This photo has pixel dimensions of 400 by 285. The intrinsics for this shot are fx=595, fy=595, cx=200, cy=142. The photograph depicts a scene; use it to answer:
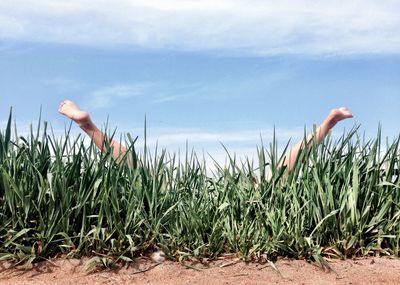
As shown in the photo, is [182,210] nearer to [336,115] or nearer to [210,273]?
[210,273]

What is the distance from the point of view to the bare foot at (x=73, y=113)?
425 centimetres

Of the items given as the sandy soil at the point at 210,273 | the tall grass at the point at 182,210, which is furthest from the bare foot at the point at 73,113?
the sandy soil at the point at 210,273

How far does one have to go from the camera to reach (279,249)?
2680 mm

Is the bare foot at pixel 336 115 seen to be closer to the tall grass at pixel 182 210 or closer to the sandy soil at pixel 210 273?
the tall grass at pixel 182 210

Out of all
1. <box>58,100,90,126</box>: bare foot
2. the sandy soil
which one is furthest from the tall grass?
<box>58,100,90,126</box>: bare foot

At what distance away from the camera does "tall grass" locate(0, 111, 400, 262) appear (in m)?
2.67

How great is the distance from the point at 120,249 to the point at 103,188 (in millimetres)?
296

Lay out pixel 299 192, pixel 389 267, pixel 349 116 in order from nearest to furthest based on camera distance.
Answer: pixel 389 267 < pixel 299 192 < pixel 349 116

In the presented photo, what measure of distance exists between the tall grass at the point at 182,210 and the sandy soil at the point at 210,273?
6 cm

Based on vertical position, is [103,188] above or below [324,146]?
below

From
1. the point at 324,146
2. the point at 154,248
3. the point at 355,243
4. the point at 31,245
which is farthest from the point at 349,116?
the point at 31,245

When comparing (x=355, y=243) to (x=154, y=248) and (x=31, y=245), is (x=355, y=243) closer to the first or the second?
(x=154, y=248)

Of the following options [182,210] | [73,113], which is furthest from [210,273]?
[73,113]

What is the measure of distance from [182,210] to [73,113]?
1856 mm
